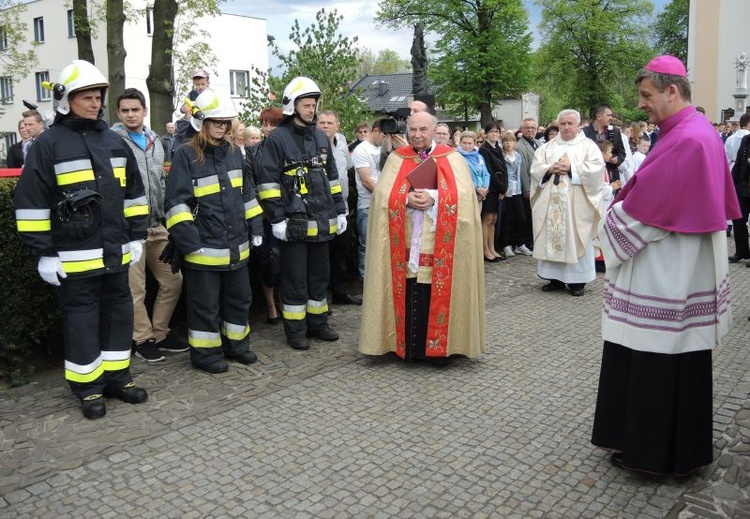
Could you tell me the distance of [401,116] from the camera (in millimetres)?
7348

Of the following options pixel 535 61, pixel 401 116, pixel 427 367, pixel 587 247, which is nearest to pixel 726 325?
pixel 427 367

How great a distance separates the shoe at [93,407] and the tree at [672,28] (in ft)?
217

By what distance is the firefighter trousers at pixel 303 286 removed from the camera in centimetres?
650

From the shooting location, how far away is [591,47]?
141 feet

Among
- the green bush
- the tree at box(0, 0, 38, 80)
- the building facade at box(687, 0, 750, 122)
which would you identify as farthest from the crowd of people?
the building facade at box(687, 0, 750, 122)

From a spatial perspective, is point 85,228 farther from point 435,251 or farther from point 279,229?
point 435,251

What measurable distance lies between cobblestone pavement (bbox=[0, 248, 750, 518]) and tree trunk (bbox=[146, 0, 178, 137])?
6433mm

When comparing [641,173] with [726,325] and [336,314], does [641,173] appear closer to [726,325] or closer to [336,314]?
[726,325]

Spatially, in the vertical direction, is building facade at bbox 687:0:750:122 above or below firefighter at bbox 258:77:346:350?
above

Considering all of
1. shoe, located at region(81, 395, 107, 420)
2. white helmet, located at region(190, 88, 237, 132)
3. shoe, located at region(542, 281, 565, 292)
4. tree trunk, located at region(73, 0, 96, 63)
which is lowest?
shoe, located at region(81, 395, 107, 420)

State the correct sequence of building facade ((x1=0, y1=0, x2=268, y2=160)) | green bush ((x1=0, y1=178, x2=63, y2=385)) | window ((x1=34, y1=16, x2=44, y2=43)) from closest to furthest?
green bush ((x1=0, y1=178, x2=63, y2=385)) < building facade ((x1=0, y1=0, x2=268, y2=160)) < window ((x1=34, y1=16, x2=44, y2=43))

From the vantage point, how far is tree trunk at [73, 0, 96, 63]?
44.1 ft

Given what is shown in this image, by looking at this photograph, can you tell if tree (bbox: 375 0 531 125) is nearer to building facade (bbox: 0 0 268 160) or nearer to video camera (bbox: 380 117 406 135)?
building facade (bbox: 0 0 268 160)

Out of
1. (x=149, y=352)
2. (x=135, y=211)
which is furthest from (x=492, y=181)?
(x=135, y=211)
